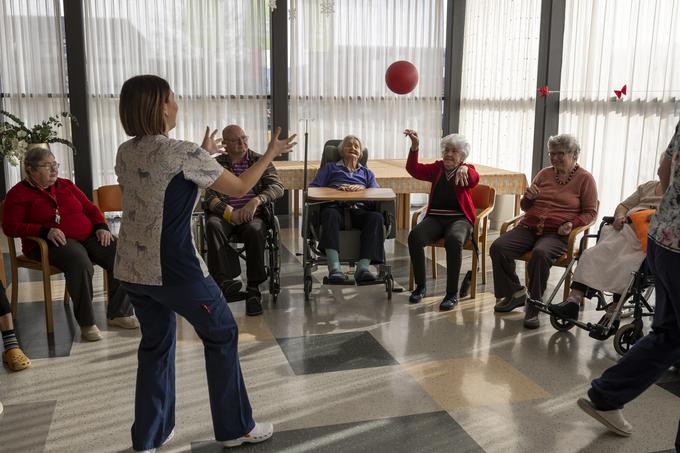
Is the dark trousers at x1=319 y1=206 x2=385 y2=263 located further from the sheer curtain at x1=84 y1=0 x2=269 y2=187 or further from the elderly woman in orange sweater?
the sheer curtain at x1=84 y1=0 x2=269 y2=187

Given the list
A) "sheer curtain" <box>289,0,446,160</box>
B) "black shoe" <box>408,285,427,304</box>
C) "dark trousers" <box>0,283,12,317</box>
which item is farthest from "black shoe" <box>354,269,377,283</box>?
"sheer curtain" <box>289,0,446,160</box>

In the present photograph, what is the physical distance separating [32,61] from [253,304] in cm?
440

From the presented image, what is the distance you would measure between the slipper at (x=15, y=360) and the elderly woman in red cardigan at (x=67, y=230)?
0.39 metres

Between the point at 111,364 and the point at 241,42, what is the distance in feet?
15.8

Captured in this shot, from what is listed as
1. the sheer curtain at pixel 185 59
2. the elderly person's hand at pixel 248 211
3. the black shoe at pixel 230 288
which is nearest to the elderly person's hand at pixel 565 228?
the elderly person's hand at pixel 248 211

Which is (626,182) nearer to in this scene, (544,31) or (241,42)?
(544,31)

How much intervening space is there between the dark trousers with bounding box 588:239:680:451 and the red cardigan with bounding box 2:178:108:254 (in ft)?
9.03

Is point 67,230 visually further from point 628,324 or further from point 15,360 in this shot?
point 628,324

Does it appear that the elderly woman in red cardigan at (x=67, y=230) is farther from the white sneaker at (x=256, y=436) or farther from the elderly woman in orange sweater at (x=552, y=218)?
the elderly woman in orange sweater at (x=552, y=218)

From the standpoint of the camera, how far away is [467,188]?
4336mm

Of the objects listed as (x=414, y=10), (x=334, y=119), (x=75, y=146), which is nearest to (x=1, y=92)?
(x=75, y=146)

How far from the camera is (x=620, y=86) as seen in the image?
521cm

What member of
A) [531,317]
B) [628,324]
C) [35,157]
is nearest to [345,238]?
[531,317]

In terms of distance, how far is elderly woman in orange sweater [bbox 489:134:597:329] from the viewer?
13.0 feet
